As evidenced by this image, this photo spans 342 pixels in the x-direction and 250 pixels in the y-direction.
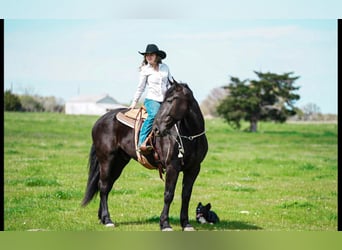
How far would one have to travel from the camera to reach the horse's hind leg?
908cm

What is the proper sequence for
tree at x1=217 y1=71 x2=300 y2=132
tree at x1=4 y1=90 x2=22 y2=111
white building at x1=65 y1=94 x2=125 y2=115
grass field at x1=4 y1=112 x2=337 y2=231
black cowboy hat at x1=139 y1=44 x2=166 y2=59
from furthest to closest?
tree at x1=217 y1=71 x2=300 y2=132 < white building at x1=65 y1=94 x2=125 y2=115 < tree at x1=4 y1=90 x2=22 y2=111 < grass field at x1=4 y1=112 x2=337 y2=231 < black cowboy hat at x1=139 y1=44 x2=166 y2=59

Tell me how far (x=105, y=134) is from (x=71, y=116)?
18612 millimetres

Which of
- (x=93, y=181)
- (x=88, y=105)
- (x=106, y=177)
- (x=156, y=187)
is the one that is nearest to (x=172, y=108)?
(x=106, y=177)

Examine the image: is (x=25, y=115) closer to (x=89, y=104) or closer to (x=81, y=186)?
(x=89, y=104)

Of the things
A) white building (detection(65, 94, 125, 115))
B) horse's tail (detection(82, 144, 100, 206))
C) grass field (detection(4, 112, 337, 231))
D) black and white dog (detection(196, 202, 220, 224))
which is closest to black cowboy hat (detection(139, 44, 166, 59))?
horse's tail (detection(82, 144, 100, 206))

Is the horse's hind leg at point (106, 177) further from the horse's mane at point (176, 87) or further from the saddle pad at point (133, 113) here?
the horse's mane at point (176, 87)

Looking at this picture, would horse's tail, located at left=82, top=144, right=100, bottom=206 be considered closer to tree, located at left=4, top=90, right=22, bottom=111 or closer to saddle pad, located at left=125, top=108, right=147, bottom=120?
saddle pad, located at left=125, top=108, right=147, bottom=120

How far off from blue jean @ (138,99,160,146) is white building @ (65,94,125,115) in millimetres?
17396

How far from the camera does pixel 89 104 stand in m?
27.2

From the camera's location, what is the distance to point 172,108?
7.73 m

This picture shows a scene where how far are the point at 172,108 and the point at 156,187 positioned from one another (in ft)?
18.2

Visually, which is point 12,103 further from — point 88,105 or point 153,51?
point 153,51

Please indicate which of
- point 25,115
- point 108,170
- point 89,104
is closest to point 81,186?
point 108,170

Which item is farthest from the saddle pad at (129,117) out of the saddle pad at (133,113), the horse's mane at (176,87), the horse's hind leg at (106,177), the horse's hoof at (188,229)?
the horse's hoof at (188,229)
